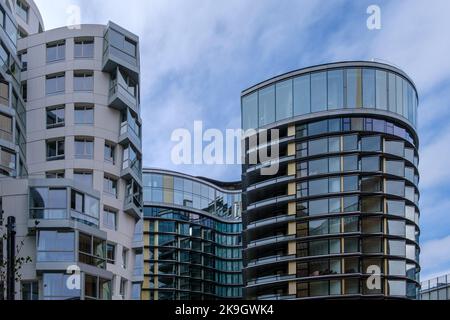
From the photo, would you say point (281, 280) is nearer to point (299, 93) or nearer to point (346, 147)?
point (346, 147)

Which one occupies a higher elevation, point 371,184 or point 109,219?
point 371,184

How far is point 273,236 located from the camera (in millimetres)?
48969

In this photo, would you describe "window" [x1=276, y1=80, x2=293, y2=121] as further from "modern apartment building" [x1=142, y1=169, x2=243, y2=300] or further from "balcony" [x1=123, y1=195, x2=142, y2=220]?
"balcony" [x1=123, y1=195, x2=142, y2=220]

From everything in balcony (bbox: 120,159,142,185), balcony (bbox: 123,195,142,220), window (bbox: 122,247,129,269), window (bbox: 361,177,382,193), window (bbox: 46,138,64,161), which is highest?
window (bbox: 361,177,382,193)

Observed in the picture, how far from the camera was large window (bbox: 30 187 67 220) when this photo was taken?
82.9ft

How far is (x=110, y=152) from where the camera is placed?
101 feet

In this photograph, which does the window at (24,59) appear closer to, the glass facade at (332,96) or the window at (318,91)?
the glass facade at (332,96)

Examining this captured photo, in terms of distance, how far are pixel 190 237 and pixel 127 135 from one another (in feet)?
130

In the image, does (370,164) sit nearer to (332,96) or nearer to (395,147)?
(395,147)

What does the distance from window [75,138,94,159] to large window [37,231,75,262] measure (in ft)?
17.3

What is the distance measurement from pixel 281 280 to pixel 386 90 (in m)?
17.6

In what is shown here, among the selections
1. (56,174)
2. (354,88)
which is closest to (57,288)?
(56,174)

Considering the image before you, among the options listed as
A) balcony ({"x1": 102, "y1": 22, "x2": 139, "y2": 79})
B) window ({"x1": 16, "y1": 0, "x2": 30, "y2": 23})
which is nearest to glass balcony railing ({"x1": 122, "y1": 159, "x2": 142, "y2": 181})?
balcony ({"x1": 102, "y1": 22, "x2": 139, "y2": 79})

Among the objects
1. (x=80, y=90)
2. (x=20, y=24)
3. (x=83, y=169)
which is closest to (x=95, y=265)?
(x=83, y=169)
